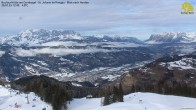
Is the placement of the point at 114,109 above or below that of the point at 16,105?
above

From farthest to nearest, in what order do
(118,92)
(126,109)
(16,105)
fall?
(16,105), (118,92), (126,109)

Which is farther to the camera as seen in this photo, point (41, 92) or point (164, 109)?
point (41, 92)

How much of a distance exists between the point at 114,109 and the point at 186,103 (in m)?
47.2

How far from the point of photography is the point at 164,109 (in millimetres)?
134250

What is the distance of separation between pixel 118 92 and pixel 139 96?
44.6ft

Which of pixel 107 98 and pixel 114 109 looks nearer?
pixel 114 109

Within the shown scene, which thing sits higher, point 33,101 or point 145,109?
point 145,109

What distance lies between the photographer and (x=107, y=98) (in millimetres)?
167750

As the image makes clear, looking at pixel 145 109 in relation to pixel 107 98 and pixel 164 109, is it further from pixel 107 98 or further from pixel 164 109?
pixel 107 98

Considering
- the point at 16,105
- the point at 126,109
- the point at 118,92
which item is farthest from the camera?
the point at 16,105

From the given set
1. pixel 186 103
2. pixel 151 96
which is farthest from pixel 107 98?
pixel 186 103

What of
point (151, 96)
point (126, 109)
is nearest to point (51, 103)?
point (151, 96)

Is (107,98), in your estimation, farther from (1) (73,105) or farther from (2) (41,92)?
(2) (41,92)

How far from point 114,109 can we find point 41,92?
70.9 meters
